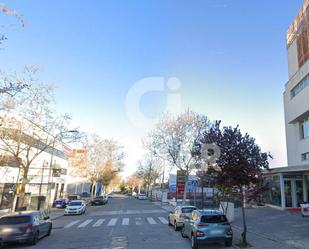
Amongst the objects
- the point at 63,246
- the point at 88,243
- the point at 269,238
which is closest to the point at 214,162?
the point at 269,238

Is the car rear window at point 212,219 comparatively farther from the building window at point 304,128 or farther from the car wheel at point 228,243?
the building window at point 304,128

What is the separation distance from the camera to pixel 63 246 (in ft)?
44.8

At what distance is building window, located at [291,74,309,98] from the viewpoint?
3038cm

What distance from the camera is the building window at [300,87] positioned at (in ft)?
99.7

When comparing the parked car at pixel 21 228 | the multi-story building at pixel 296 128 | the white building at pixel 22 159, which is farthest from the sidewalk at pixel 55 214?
the multi-story building at pixel 296 128

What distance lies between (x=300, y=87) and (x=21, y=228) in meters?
30.2

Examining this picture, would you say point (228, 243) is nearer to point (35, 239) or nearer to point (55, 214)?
point (35, 239)

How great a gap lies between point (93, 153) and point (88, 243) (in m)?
44.0

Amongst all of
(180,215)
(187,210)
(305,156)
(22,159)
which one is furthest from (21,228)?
(305,156)

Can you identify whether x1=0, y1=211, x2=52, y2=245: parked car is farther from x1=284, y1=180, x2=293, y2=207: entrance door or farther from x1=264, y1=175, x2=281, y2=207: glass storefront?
x1=284, y1=180, x2=293, y2=207: entrance door

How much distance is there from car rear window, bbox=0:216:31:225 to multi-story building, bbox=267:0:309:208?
20.5 meters

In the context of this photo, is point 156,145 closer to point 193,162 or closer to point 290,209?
point 193,162

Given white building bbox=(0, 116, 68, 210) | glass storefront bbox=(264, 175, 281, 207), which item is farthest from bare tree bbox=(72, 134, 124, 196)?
glass storefront bbox=(264, 175, 281, 207)

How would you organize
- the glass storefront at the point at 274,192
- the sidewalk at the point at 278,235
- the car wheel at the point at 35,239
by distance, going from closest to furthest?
1. the sidewalk at the point at 278,235
2. the car wheel at the point at 35,239
3. the glass storefront at the point at 274,192
